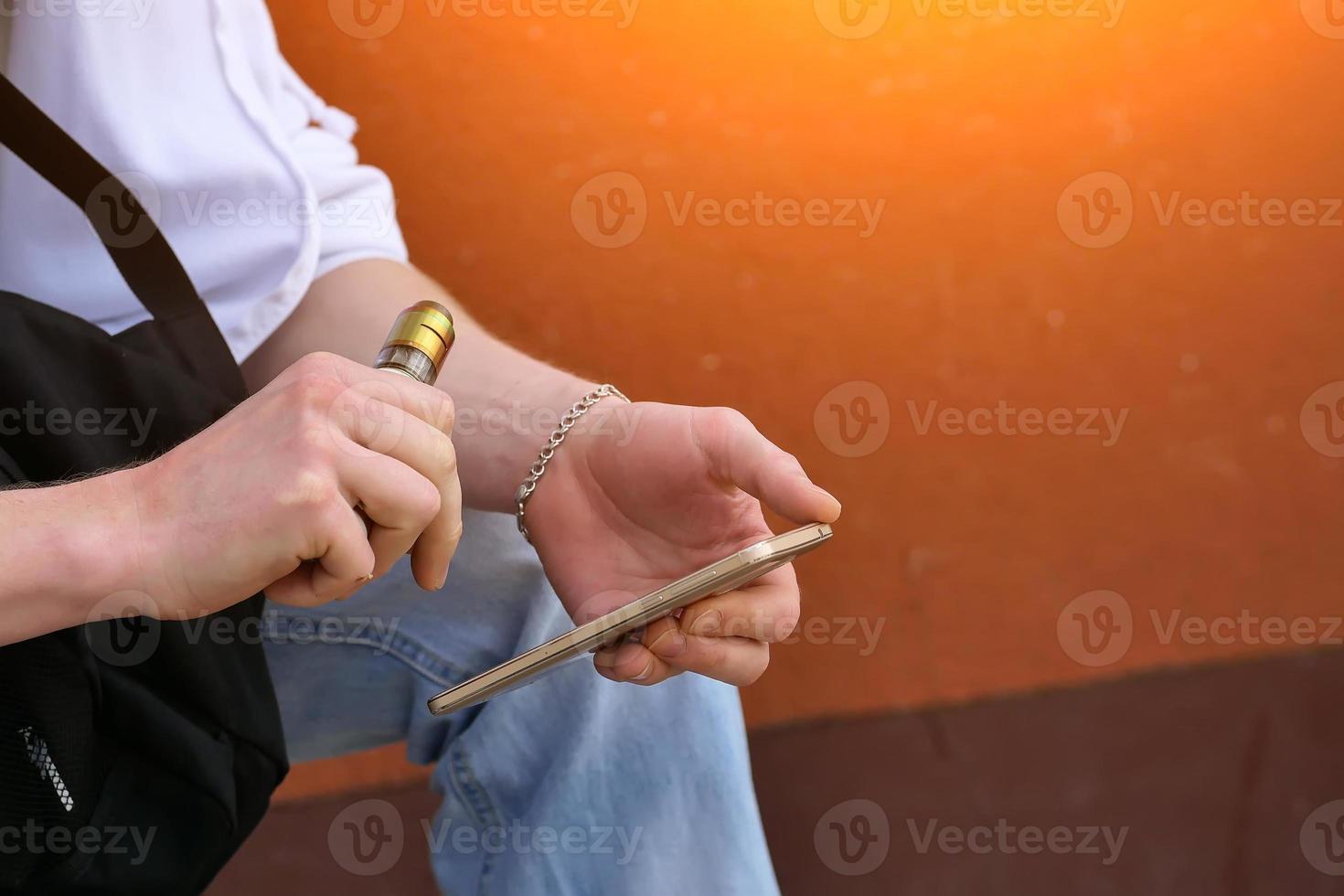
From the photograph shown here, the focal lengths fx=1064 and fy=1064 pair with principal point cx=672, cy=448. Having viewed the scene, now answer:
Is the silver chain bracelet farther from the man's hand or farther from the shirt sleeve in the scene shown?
the shirt sleeve

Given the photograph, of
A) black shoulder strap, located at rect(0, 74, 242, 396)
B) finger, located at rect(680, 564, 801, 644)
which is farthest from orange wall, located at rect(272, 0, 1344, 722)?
finger, located at rect(680, 564, 801, 644)

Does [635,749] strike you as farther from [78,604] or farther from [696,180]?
[696,180]

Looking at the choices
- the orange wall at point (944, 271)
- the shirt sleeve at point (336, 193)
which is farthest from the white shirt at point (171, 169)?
the orange wall at point (944, 271)

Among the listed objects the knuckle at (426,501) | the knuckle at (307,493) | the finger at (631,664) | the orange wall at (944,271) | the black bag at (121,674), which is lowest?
the black bag at (121,674)

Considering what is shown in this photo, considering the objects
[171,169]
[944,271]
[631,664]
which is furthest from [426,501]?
[944,271]

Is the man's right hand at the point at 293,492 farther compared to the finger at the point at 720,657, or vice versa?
the finger at the point at 720,657

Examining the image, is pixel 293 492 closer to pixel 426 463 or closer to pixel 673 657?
pixel 426 463

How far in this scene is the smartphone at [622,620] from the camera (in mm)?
496

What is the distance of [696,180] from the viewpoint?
1303 mm

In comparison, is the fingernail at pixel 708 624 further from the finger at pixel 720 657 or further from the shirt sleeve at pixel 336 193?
the shirt sleeve at pixel 336 193

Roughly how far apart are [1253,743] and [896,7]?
100cm

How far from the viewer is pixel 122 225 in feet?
2.10

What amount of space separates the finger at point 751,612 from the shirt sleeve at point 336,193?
1.31 feet

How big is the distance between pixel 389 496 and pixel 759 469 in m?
0.19
